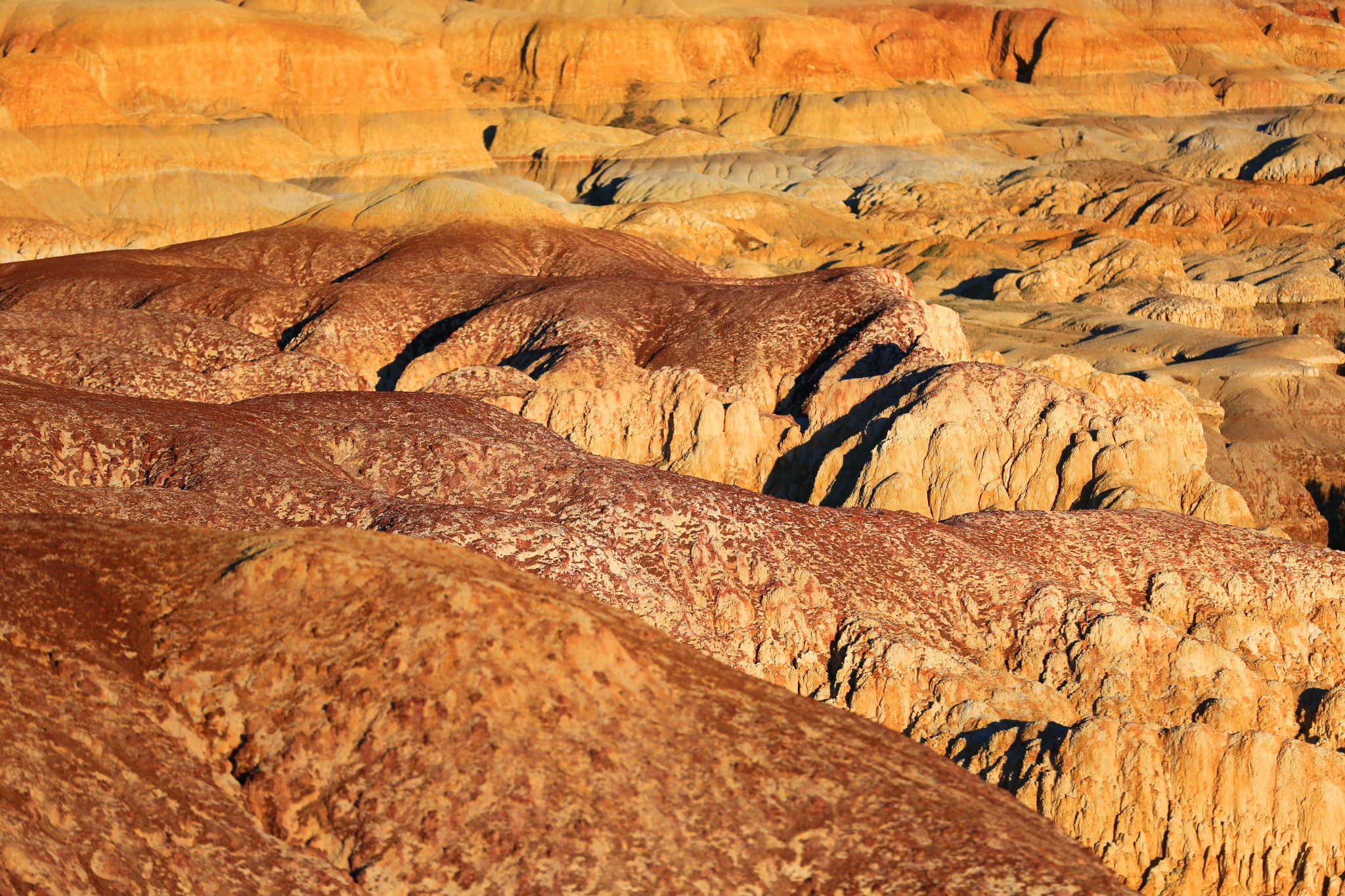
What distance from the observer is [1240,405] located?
5322 cm

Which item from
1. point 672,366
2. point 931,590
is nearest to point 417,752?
point 931,590

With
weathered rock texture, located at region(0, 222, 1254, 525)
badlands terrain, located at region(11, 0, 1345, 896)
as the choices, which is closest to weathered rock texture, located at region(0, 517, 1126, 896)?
badlands terrain, located at region(11, 0, 1345, 896)

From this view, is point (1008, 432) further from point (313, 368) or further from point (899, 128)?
point (899, 128)

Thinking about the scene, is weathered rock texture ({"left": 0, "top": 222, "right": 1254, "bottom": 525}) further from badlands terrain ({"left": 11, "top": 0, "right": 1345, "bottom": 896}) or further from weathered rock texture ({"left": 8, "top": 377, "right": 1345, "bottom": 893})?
weathered rock texture ({"left": 8, "top": 377, "right": 1345, "bottom": 893})

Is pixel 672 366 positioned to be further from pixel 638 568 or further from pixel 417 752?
pixel 417 752

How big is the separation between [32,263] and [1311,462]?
4245 centimetres

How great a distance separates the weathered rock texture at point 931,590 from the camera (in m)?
16.6

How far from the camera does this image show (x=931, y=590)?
70.4 ft

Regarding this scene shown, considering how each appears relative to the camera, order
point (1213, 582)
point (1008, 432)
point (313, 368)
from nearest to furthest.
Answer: point (1213, 582) < point (1008, 432) < point (313, 368)

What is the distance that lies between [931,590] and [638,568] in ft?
13.8

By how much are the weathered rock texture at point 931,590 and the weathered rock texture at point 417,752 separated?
626cm

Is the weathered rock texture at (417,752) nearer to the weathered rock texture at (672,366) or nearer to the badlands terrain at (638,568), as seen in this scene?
the badlands terrain at (638,568)

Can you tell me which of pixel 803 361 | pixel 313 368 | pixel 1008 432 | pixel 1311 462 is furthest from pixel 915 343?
pixel 1311 462

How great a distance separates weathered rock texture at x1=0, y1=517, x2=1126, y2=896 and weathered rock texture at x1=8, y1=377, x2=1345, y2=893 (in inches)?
247
